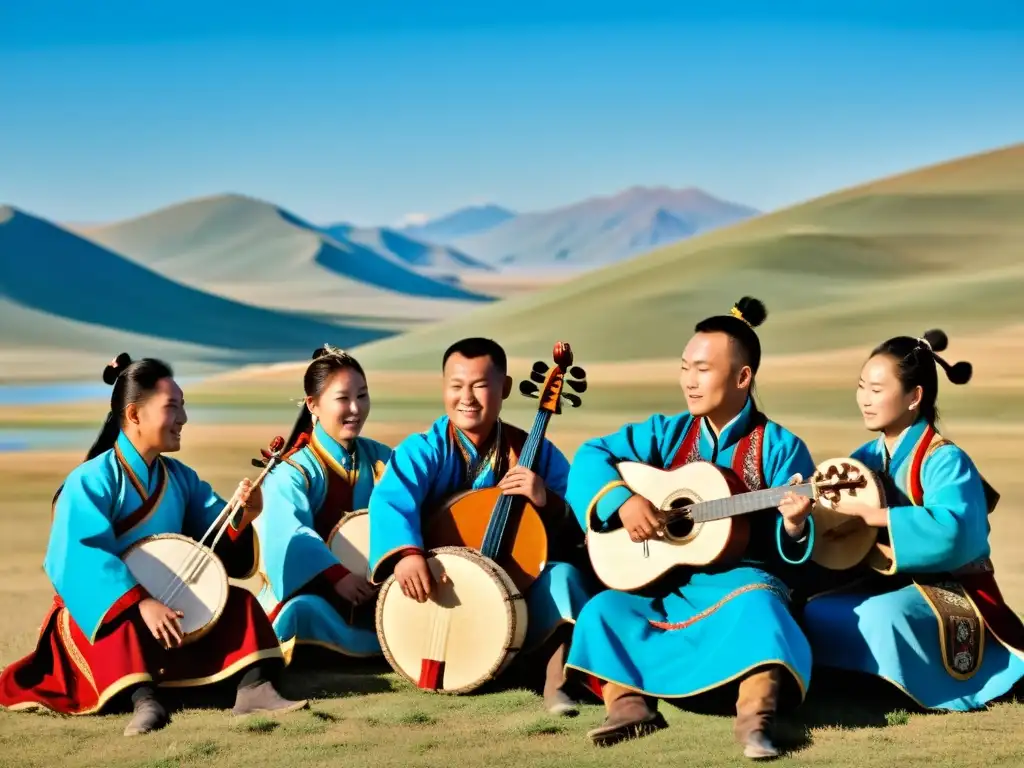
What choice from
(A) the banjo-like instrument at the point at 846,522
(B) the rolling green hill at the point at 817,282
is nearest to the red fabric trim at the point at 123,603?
(A) the banjo-like instrument at the point at 846,522

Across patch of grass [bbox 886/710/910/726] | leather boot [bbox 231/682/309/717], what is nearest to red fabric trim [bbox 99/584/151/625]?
leather boot [bbox 231/682/309/717]

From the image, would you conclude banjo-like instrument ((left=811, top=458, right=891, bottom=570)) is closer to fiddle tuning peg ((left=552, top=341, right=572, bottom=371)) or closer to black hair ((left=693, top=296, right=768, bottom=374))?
black hair ((left=693, top=296, right=768, bottom=374))

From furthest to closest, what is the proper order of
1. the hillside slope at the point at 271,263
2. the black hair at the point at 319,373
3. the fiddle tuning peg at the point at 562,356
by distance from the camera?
the hillside slope at the point at 271,263 < the black hair at the point at 319,373 < the fiddle tuning peg at the point at 562,356

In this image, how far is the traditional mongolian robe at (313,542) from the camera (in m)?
5.89

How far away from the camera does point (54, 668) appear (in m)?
→ 5.35

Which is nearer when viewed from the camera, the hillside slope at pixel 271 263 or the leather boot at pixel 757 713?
the leather boot at pixel 757 713

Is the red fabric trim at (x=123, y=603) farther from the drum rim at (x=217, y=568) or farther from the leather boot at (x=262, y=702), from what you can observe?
the leather boot at (x=262, y=702)

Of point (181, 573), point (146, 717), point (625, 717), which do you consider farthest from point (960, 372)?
point (146, 717)

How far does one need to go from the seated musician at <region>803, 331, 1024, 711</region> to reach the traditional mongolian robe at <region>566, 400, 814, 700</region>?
272mm

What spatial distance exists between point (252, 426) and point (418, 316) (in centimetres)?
9311

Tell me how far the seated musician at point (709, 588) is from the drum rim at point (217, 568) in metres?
1.25

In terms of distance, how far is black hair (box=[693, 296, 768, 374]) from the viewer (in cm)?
545

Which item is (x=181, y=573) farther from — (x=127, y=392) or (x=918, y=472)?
(x=918, y=472)

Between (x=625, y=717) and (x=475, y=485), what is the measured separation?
47.6 inches
